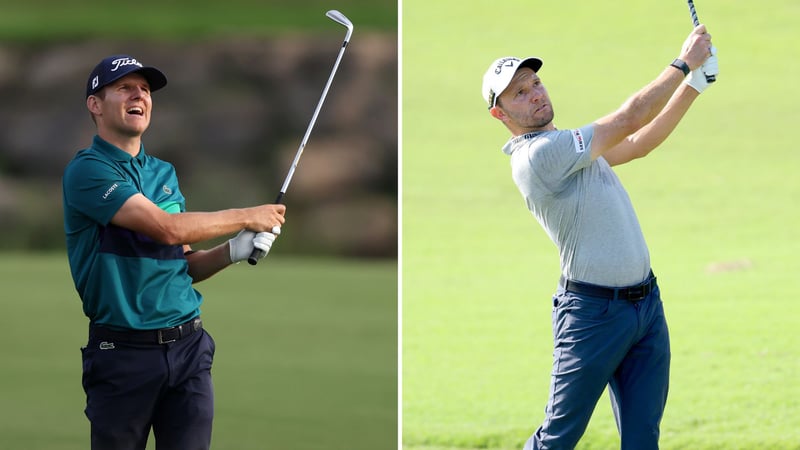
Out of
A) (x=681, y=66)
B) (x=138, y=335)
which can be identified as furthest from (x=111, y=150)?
(x=681, y=66)

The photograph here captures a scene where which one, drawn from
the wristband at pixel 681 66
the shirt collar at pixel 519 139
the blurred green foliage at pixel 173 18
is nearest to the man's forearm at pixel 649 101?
the wristband at pixel 681 66

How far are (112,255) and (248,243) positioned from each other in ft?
1.26

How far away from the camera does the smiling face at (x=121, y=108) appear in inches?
118

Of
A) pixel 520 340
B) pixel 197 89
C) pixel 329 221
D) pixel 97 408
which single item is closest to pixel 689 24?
pixel 329 221

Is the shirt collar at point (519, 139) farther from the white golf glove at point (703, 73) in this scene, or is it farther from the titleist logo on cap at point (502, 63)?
the white golf glove at point (703, 73)

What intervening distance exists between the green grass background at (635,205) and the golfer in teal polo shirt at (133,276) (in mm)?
2096

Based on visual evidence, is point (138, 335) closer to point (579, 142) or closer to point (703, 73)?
point (579, 142)

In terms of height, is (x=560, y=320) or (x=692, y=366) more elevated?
(x=560, y=320)

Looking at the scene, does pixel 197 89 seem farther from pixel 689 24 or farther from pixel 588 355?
pixel 588 355

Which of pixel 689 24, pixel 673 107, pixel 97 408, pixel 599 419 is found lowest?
pixel 599 419

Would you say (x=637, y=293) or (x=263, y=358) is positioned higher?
(x=637, y=293)

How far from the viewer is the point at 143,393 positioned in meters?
2.96

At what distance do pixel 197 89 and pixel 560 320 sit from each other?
13.4 m

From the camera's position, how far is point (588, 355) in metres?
3.22
